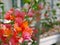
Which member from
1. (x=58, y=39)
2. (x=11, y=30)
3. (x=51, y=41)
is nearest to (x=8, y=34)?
(x=11, y=30)

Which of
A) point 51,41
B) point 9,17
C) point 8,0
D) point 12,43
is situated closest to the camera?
point 12,43

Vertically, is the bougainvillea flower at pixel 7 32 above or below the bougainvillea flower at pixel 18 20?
below

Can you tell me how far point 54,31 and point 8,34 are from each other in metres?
2.36

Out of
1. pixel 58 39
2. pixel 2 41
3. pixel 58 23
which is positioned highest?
pixel 2 41

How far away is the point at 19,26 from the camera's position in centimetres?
74

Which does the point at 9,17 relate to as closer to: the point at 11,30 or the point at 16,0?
the point at 11,30

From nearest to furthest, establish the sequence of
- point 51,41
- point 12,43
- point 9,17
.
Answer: point 12,43 → point 9,17 → point 51,41

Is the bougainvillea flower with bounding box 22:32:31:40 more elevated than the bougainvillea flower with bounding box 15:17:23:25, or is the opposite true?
the bougainvillea flower with bounding box 15:17:23:25

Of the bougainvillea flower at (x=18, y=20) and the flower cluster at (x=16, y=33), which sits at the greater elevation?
the bougainvillea flower at (x=18, y=20)

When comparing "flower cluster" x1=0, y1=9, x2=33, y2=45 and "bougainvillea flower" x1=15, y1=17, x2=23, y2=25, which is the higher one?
"bougainvillea flower" x1=15, y1=17, x2=23, y2=25

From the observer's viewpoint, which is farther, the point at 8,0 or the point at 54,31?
the point at 54,31

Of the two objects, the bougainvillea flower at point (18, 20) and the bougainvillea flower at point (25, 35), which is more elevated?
the bougainvillea flower at point (18, 20)

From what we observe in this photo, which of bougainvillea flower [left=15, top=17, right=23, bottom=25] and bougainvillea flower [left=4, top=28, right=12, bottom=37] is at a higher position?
bougainvillea flower [left=15, top=17, right=23, bottom=25]

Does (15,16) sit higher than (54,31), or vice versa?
(15,16)
